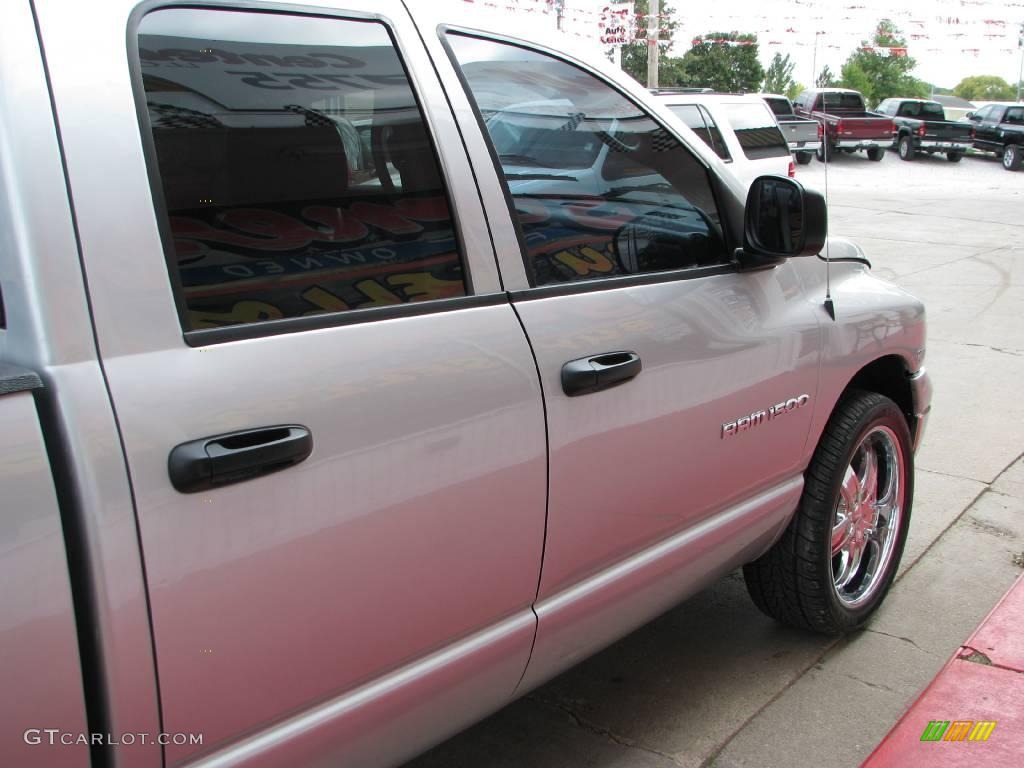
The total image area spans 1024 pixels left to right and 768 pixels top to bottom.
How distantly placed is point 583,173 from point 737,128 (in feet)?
36.7

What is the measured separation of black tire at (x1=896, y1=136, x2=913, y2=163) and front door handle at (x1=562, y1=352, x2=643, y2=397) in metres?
31.8

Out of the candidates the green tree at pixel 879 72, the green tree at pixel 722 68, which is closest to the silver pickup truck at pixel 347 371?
the green tree at pixel 879 72

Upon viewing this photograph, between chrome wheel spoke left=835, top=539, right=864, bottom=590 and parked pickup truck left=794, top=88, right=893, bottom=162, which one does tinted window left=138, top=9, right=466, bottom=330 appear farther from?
parked pickup truck left=794, top=88, right=893, bottom=162

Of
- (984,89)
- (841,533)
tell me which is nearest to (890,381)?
(841,533)

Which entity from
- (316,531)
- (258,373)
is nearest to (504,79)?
(258,373)

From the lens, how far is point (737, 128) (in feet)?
42.7

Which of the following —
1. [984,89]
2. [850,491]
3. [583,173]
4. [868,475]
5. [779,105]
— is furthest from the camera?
[984,89]

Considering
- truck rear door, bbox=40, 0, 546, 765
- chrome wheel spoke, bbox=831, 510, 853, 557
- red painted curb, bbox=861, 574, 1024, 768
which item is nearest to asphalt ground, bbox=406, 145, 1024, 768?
red painted curb, bbox=861, 574, 1024, 768

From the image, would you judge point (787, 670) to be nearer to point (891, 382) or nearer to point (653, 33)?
point (891, 382)

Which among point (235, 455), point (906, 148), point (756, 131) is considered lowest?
point (906, 148)

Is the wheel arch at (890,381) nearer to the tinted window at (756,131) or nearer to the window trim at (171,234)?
the window trim at (171,234)

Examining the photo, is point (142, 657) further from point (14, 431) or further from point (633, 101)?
point (633, 101)

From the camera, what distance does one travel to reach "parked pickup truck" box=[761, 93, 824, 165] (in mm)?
17297

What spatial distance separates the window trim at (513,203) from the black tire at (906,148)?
3118cm
